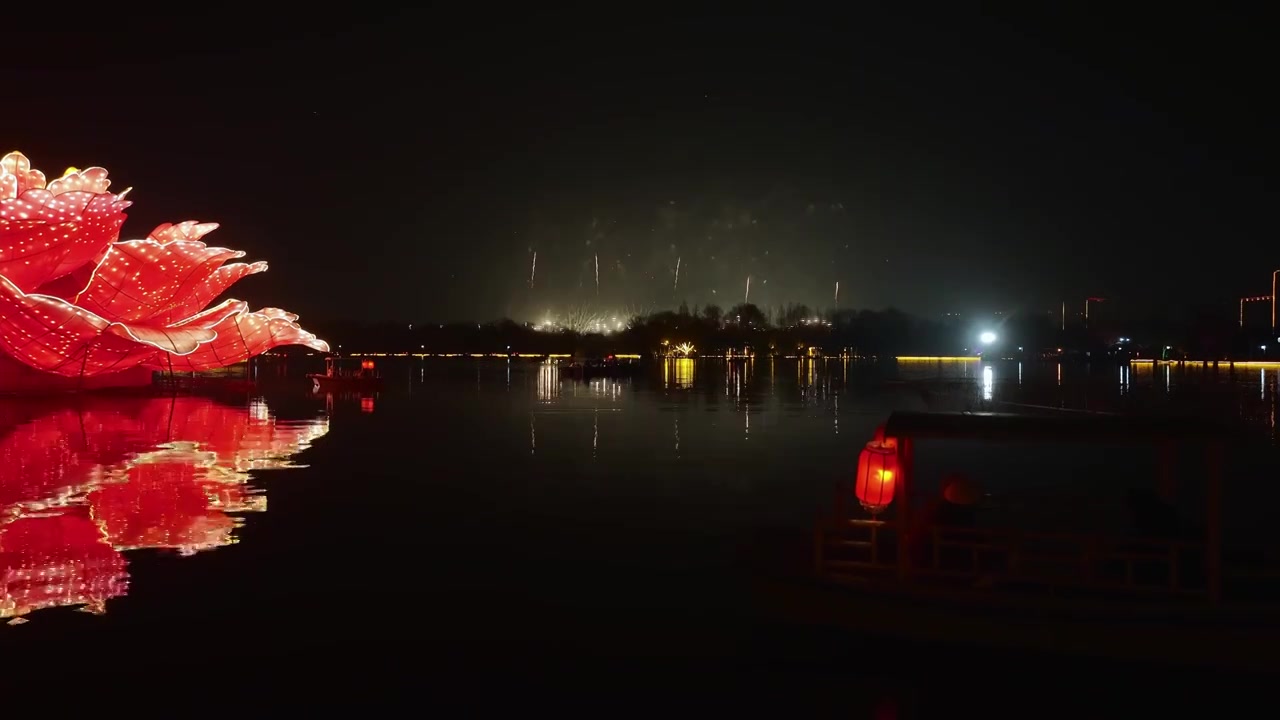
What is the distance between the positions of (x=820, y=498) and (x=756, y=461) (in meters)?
4.99

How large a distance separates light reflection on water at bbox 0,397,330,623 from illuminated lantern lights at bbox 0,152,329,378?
4.55m

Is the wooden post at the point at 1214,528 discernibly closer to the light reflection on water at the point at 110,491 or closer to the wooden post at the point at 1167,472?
the wooden post at the point at 1167,472

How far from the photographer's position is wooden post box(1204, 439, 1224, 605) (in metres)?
8.74

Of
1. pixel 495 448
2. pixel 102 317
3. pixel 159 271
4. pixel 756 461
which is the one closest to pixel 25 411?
pixel 102 317

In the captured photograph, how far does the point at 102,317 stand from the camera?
38094 millimetres

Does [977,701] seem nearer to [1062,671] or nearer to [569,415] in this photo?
[1062,671]

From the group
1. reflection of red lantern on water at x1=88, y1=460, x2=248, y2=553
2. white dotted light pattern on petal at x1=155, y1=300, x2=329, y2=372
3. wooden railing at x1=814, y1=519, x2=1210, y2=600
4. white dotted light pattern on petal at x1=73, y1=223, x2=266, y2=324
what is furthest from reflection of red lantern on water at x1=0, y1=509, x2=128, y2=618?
white dotted light pattern on petal at x1=155, y1=300, x2=329, y2=372

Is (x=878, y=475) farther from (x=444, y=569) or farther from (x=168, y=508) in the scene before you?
(x=168, y=508)

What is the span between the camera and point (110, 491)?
17.3 m

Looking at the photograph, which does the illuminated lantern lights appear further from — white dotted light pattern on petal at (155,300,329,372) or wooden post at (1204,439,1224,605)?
wooden post at (1204,439,1224,605)

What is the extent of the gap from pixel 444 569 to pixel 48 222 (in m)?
28.9

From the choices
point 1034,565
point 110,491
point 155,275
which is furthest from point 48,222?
point 1034,565

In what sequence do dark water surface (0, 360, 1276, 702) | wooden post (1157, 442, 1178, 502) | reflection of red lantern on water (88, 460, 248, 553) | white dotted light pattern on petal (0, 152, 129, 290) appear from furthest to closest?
white dotted light pattern on petal (0, 152, 129, 290) < reflection of red lantern on water (88, 460, 248, 553) < wooden post (1157, 442, 1178, 502) < dark water surface (0, 360, 1276, 702)

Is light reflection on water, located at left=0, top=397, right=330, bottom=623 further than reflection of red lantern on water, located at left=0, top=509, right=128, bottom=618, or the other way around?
light reflection on water, located at left=0, top=397, right=330, bottom=623
